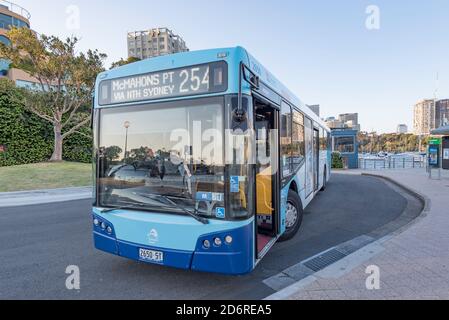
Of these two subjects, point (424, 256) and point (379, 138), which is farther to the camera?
point (379, 138)

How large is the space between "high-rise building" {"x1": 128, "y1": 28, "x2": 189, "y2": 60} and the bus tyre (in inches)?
3936

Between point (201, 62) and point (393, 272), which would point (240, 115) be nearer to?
point (201, 62)

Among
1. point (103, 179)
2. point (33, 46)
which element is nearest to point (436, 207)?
point (103, 179)

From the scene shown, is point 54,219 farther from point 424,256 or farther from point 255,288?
point 424,256

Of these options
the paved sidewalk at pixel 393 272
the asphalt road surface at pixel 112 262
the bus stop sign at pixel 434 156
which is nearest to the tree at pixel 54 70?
the asphalt road surface at pixel 112 262

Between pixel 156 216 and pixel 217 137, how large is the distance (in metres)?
1.27

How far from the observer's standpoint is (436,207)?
7.87m

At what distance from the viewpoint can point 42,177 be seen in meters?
15.0

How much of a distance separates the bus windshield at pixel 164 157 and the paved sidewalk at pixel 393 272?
1.58 m

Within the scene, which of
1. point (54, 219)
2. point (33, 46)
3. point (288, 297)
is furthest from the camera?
point (33, 46)

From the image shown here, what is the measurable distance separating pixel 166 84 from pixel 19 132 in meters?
19.8

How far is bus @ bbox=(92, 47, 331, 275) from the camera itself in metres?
3.19

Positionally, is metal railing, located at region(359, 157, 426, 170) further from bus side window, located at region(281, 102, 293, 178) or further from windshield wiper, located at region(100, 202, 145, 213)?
windshield wiper, located at region(100, 202, 145, 213)

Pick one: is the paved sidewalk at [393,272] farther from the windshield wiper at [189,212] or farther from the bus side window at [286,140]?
the bus side window at [286,140]
